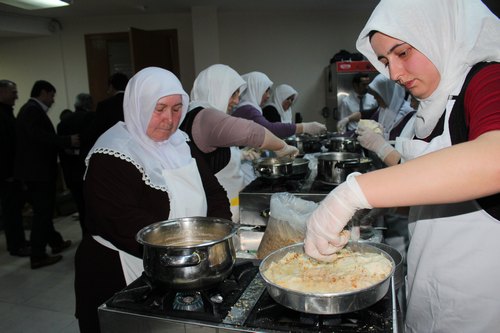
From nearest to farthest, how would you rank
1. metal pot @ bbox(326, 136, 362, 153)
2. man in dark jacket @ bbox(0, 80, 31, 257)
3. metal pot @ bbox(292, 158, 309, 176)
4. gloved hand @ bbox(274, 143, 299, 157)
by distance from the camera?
metal pot @ bbox(292, 158, 309, 176) < gloved hand @ bbox(274, 143, 299, 157) < metal pot @ bbox(326, 136, 362, 153) < man in dark jacket @ bbox(0, 80, 31, 257)

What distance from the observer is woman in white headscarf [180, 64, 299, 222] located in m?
2.07

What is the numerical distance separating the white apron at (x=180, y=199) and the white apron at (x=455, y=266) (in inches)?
34.2

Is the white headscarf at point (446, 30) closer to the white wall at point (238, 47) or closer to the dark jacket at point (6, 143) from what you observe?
the dark jacket at point (6, 143)

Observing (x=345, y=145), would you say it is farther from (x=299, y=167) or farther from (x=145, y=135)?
(x=145, y=135)

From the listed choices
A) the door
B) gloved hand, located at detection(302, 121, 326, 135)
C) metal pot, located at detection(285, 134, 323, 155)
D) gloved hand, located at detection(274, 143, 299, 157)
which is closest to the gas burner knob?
gloved hand, located at detection(274, 143, 299, 157)

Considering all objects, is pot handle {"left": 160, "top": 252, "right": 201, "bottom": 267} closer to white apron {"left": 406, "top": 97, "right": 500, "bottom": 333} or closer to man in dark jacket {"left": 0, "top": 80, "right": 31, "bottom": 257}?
white apron {"left": 406, "top": 97, "right": 500, "bottom": 333}

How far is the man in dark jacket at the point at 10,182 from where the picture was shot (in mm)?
3773

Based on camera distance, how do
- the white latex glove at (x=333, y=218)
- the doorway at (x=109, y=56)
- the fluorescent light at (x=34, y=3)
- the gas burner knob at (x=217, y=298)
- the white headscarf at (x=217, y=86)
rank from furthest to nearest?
the doorway at (x=109, y=56) → the fluorescent light at (x=34, y=3) → the white headscarf at (x=217, y=86) → the gas burner knob at (x=217, y=298) → the white latex glove at (x=333, y=218)

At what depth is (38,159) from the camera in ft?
11.8

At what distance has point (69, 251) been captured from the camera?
13.2 ft

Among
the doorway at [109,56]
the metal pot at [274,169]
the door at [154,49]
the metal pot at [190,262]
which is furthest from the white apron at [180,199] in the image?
the doorway at [109,56]

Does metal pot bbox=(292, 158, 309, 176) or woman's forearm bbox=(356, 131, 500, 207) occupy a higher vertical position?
woman's forearm bbox=(356, 131, 500, 207)

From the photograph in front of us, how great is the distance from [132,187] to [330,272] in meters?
0.85

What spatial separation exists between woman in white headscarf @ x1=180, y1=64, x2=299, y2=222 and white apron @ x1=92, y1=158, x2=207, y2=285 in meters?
0.40
